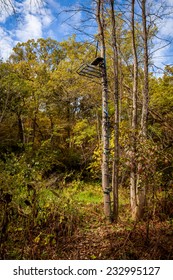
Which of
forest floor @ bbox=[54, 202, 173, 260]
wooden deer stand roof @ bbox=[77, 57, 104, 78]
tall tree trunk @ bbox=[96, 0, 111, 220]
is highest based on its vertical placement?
wooden deer stand roof @ bbox=[77, 57, 104, 78]

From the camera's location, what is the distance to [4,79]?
42.4 ft

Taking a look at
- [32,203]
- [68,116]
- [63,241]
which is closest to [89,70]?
[32,203]

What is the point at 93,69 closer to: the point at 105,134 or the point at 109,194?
the point at 105,134

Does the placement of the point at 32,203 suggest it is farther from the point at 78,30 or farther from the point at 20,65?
the point at 20,65

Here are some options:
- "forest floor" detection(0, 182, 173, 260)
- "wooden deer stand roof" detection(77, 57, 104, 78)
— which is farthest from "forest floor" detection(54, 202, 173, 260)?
"wooden deer stand roof" detection(77, 57, 104, 78)

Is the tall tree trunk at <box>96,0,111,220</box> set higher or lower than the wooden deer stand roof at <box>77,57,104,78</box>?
lower

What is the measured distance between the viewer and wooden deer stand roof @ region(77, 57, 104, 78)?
5539 mm

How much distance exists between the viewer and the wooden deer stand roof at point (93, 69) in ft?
18.2

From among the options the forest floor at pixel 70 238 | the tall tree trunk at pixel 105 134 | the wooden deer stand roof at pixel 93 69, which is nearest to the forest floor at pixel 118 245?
the forest floor at pixel 70 238

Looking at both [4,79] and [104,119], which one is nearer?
[104,119]

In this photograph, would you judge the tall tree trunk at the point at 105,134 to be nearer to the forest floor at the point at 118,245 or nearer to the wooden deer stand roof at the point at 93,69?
the wooden deer stand roof at the point at 93,69

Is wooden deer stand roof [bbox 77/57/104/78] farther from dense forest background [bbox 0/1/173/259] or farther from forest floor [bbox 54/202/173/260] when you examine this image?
forest floor [bbox 54/202/173/260]
